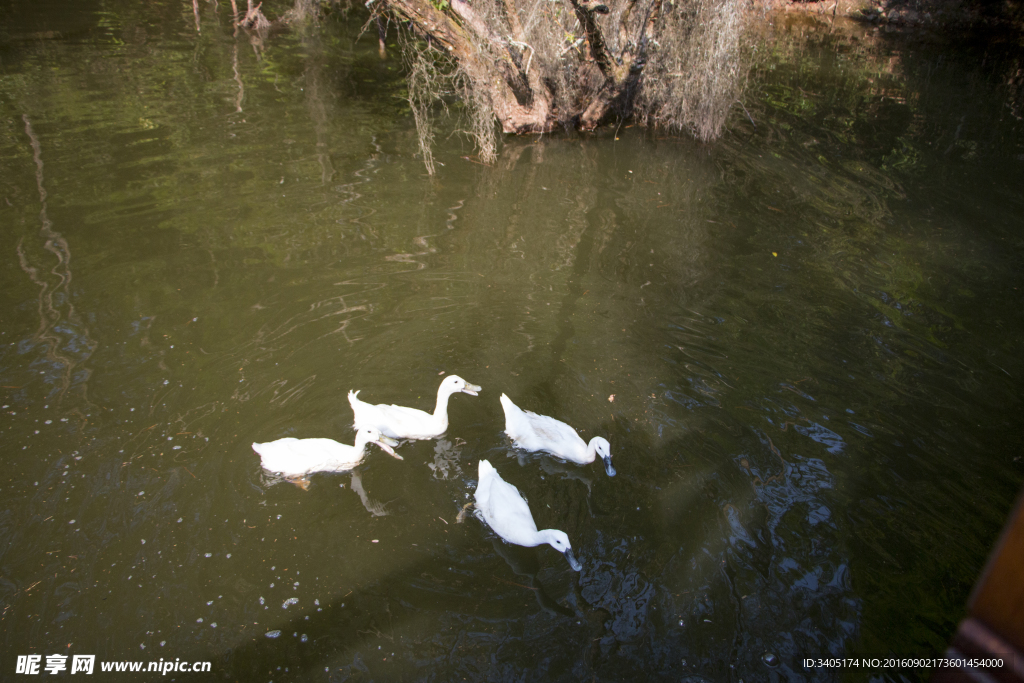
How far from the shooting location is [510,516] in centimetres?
409

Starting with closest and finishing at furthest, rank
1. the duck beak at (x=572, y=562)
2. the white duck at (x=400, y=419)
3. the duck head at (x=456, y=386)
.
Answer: the duck beak at (x=572, y=562) < the white duck at (x=400, y=419) < the duck head at (x=456, y=386)

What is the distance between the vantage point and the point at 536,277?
22.9ft

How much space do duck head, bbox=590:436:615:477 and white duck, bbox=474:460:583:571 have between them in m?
0.71

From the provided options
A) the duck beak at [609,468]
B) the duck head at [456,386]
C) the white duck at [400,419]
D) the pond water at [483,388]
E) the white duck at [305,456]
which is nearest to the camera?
the pond water at [483,388]

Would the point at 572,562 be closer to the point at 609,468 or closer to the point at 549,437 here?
the point at 609,468

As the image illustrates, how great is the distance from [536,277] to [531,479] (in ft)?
9.54

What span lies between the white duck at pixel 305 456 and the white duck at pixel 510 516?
948 millimetres

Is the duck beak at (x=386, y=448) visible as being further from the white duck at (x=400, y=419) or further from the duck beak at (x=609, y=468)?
the duck beak at (x=609, y=468)

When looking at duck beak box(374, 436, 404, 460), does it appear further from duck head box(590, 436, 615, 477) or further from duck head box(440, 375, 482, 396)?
duck head box(590, 436, 615, 477)

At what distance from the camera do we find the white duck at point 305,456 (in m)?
4.41

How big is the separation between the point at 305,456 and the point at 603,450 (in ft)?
7.10

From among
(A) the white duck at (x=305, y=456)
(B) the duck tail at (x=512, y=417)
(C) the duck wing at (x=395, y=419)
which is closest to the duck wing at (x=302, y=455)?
(A) the white duck at (x=305, y=456)

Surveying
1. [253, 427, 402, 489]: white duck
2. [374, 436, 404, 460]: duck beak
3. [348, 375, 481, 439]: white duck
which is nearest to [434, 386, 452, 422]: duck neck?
[348, 375, 481, 439]: white duck

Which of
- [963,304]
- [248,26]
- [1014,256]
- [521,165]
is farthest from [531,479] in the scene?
[248,26]
